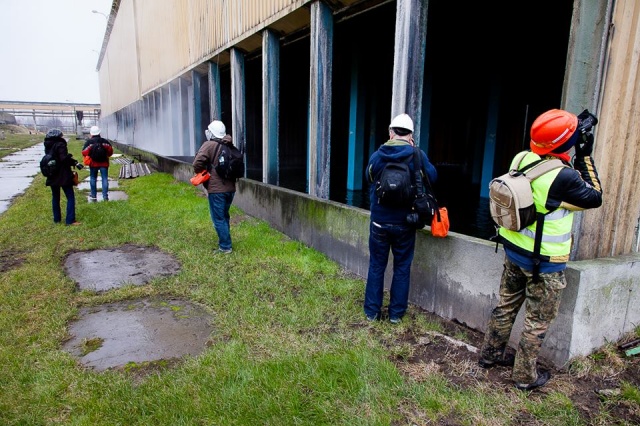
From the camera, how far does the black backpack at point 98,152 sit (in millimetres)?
9477

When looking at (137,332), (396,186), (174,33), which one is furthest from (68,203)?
(174,33)

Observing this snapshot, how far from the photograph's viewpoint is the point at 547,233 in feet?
9.12

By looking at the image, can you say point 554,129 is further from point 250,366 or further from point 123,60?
point 123,60

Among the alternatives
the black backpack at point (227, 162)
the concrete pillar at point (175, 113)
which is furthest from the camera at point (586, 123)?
the concrete pillar at point (175, 113)

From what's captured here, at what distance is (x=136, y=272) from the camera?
17.8ft

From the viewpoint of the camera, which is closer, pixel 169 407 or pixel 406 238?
pixel 169 407

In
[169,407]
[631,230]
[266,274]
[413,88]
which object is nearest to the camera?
[169,407]

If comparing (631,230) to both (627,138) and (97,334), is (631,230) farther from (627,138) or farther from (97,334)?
(97,334)

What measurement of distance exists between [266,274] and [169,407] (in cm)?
256

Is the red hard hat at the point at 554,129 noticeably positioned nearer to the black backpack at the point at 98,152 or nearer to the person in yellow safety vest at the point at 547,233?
the person in yellow safety vest at the point at 547,233

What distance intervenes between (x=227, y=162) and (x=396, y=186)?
9.81 feet

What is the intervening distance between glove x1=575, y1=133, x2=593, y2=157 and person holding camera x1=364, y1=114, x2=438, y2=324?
1.24 meters

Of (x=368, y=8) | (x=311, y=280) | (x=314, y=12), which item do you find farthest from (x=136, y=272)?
(x=368, y=8)

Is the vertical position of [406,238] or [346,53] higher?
[346,53]
